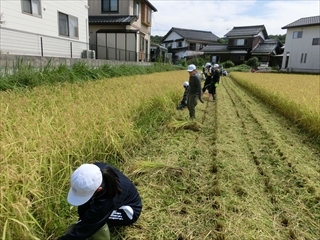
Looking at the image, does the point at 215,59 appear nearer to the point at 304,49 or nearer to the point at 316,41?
the point at 304,49

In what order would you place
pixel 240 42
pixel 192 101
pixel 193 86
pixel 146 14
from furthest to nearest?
pixel 240 42 < pixel 146 14 < pixel 192 101 < pixel 193 86

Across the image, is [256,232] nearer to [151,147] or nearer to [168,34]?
[151,147]

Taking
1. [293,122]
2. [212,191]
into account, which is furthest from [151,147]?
[293,122]

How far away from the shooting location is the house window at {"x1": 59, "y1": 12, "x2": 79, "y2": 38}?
12125mm

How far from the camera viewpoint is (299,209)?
2.63 meters

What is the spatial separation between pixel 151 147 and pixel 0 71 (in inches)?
172

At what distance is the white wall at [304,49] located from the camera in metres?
31.5

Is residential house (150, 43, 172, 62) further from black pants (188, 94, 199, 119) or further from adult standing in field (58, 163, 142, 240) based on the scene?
adult standing in field (58, 163, 142, 240)

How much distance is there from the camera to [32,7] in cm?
989

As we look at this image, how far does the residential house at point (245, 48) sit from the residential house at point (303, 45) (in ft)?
17.4

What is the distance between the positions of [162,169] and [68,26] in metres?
12.1

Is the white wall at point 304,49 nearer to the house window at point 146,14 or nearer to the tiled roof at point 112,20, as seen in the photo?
the house window at point 146,14

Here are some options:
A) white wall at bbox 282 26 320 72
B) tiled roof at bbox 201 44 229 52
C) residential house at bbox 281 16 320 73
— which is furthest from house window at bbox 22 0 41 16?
tiled roof at bbox 201 44 229 52

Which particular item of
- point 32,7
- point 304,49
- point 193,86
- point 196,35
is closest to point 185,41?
point 196,35
